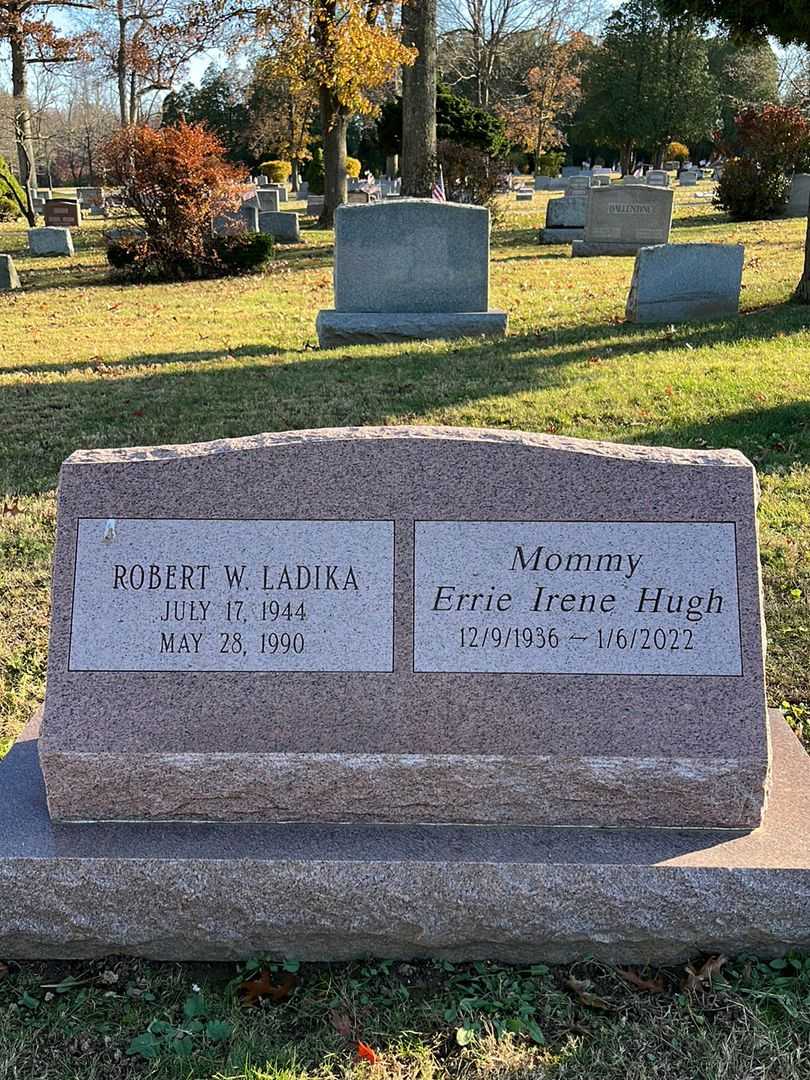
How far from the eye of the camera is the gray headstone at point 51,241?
838 inches

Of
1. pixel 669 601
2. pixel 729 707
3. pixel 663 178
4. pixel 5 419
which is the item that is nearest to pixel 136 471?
pixel 669 601

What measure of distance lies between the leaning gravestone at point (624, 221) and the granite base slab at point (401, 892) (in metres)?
16.7

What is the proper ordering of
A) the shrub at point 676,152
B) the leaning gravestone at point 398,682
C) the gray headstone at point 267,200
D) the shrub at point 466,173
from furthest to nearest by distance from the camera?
the shrub at point 676,152 < the gray headstone at point 267,200 < the shrub at point 466,173 < the leaning gravestone at point 398,682

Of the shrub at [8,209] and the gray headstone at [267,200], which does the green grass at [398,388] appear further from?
the shrub at [8,209]

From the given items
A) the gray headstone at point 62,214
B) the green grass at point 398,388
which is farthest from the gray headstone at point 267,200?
the green grass at point 398,388

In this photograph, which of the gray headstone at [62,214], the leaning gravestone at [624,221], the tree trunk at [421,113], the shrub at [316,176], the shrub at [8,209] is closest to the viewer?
the tree trunk at [421,113]

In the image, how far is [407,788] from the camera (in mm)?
2662

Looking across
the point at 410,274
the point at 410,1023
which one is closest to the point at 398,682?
the point at 410,1023

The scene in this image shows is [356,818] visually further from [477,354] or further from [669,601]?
[477,354]

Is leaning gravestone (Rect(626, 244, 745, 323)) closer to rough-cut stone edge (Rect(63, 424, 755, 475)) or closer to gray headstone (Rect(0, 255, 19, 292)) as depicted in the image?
rough-cut stone edge (Rect(63, 424, 755, 475))

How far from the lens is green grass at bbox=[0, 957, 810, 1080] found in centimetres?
232

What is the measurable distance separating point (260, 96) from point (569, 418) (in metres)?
41.8

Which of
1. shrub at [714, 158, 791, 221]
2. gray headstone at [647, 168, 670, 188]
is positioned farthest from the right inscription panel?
gray headstone at [647, 168, 670, 188]

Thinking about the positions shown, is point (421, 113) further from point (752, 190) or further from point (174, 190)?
point (752, 190)
